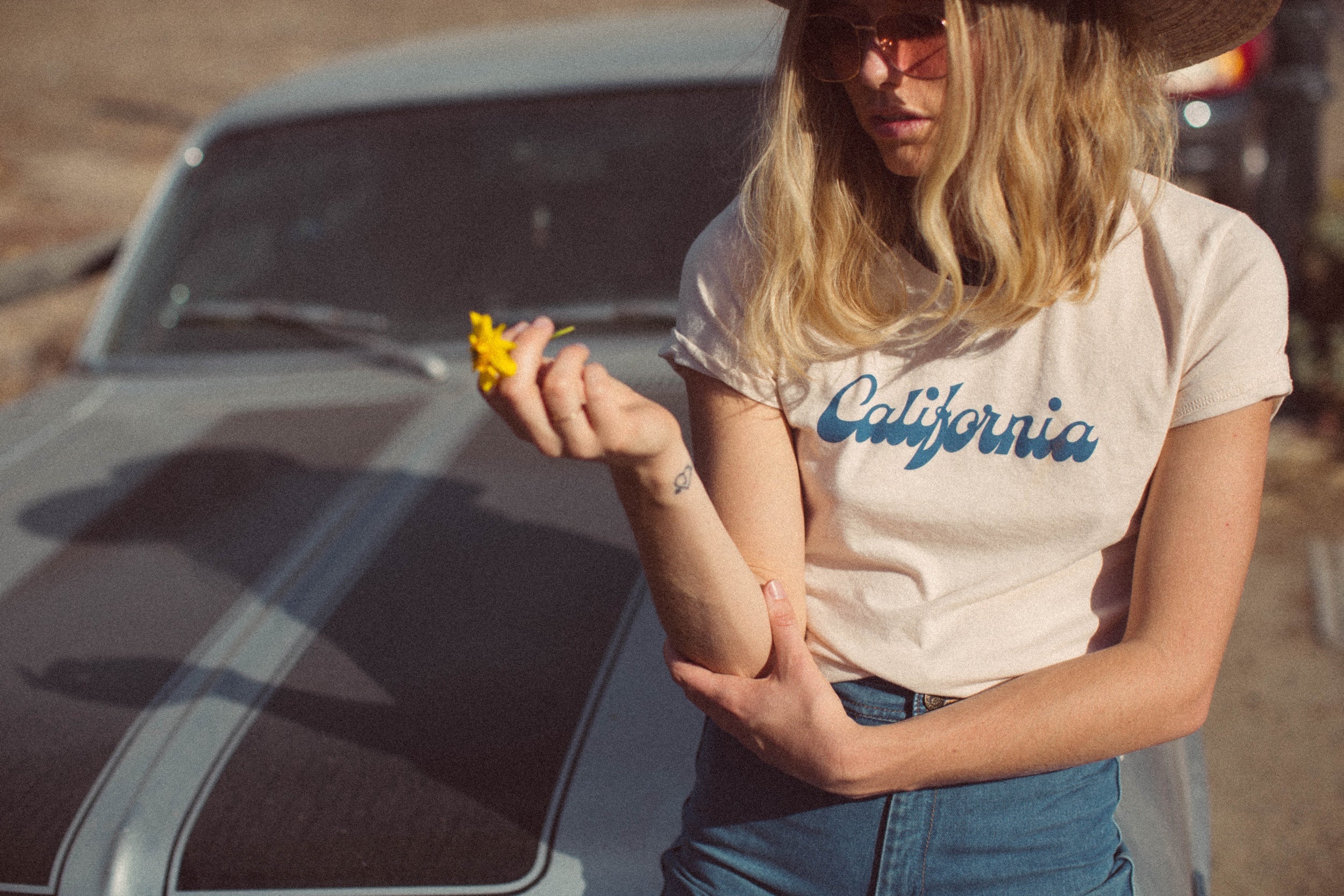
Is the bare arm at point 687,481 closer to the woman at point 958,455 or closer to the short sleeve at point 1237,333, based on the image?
the woman at point 958,455

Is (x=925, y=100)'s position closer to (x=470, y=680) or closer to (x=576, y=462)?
(x=470, y=680)

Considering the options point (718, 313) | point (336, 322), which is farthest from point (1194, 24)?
point (336, 322)

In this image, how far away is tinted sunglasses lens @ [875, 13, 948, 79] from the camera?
48.4 inches

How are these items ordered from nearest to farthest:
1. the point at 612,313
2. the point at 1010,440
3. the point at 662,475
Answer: the point at 662,475
the point at 1010,440
the point at 612,313

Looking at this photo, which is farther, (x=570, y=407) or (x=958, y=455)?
(x=958, y=455)

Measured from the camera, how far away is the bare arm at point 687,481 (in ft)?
3.59

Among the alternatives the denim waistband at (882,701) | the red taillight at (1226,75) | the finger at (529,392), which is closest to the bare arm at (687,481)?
the finger at (529,392)

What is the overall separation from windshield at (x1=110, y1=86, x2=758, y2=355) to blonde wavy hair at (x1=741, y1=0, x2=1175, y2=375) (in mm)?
1106

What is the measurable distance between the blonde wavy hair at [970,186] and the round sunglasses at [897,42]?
1.1 inches

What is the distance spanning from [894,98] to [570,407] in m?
0.49

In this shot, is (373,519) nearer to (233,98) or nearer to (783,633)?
(783,633)

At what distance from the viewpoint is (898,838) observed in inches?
51.4

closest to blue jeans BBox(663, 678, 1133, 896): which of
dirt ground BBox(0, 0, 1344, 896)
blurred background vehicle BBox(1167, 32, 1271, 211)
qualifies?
dirt ground BBox(0, 0, 1344, 896)

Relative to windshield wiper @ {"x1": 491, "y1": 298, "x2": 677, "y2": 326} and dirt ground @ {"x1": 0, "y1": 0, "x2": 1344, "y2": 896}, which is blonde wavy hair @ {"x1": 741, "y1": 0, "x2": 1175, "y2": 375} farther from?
dirt ground @ {"x1": 0, "y1": 0, "x2": 1344, "y2": 896}
